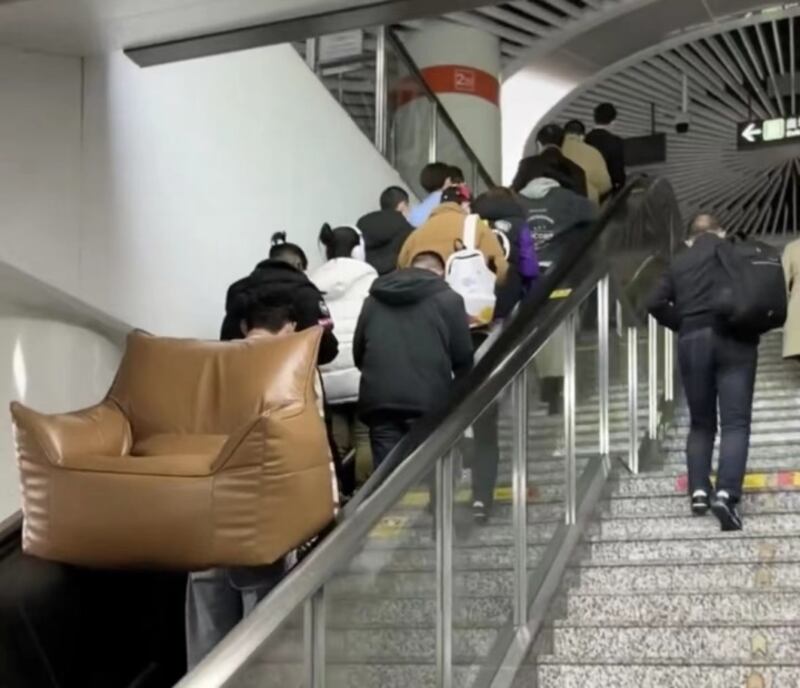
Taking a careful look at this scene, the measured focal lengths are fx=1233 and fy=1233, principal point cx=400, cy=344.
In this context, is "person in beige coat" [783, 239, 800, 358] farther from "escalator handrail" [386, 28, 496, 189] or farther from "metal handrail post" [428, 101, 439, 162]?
"metal handrail post" [428, 101, 439, 162]

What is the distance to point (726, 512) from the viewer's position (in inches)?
180

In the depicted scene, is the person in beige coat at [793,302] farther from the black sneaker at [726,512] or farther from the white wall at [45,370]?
the white wall at [45,370]

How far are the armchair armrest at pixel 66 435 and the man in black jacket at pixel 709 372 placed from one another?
242 centimetres

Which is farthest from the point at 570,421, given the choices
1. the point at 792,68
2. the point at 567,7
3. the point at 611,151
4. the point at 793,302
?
the point at 792,68

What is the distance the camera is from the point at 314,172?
7234 millimetres

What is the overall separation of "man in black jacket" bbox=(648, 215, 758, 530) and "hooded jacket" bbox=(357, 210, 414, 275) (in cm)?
139

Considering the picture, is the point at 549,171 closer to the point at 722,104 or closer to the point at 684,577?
the point at 684,577

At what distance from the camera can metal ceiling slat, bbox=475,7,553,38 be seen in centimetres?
1315

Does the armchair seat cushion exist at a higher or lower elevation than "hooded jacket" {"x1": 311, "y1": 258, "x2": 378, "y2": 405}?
lower

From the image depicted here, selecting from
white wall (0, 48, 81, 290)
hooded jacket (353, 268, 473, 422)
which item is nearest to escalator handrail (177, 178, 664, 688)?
hooded jacket (353, 268, 473, 422)

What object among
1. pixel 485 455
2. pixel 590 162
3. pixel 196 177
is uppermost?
pixel 590 162

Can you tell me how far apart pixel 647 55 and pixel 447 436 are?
11.9 m

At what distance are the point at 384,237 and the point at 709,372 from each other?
1782 millimetres

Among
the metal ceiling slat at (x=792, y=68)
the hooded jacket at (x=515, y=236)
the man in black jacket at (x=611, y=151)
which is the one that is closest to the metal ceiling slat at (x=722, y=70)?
the metal ceiling slat at (x=792, y=68)
